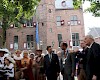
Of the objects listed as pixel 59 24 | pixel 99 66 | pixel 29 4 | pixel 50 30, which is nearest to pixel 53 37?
→ pixel 50 30

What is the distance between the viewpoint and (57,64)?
9414 millimetres

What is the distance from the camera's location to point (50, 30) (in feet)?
149

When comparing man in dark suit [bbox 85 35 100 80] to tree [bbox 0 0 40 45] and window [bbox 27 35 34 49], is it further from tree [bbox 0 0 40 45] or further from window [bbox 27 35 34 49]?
window [bbox 27 35 34 49]

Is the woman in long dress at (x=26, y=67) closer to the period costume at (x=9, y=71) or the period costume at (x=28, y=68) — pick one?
the period costume at (x=28, y=68)

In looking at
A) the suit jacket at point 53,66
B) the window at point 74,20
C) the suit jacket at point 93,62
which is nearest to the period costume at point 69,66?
the suit jacket at point 53,66

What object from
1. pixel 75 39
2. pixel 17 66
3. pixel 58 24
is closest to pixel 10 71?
pixel 17 66

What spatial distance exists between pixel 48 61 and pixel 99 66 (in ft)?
10.9

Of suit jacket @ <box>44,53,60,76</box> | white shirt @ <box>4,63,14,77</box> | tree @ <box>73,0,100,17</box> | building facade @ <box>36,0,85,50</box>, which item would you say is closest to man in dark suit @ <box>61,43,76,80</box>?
suit jacket @ <box>44,53,60,76</box>

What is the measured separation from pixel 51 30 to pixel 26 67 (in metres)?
35.1

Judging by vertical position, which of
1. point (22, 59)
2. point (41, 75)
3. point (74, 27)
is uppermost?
point (74, 27)

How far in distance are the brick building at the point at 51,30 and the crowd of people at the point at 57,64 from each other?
32.4 metres

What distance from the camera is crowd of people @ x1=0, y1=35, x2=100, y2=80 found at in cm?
637

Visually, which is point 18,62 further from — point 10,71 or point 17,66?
point 10,71

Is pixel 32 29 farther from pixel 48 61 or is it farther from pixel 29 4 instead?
pixel 48 61
